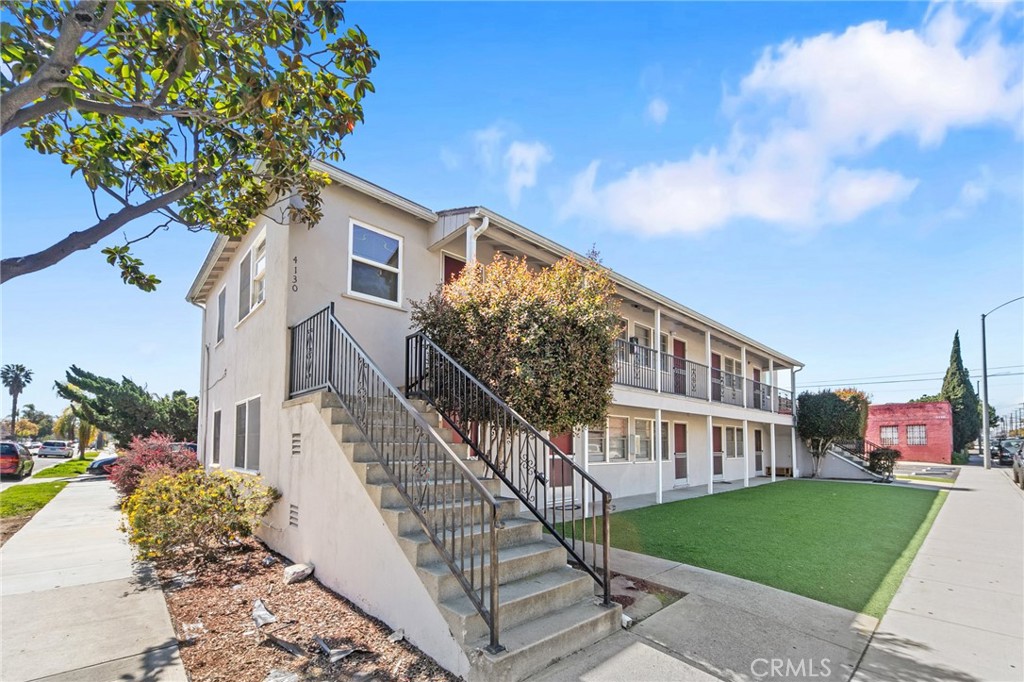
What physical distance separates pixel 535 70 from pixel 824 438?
2035cm

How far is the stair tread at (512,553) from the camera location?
4165 millimetres

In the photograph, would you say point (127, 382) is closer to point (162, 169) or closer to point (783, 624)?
point (162, 169)

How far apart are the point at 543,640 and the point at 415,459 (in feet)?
6.26

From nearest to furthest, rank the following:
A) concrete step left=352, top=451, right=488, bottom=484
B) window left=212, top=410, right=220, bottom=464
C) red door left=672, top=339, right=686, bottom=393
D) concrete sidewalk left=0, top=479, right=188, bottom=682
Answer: concrete sidewalk left=0, top=479, right=188, bottom=682, concrete step left=352, top=451, right=488, bottom=484, window left=212, top=410, right=220, bottom=464, red door left=672, top=339, right=686, bottom=393

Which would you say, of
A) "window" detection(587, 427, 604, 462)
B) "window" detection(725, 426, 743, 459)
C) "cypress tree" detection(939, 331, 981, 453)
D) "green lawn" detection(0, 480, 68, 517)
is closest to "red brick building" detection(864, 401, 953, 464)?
"cypress tree" detection(939, 331, 981, 453)

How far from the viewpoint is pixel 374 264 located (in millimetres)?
8461

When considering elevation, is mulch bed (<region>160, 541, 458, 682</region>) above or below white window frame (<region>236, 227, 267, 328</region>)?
below

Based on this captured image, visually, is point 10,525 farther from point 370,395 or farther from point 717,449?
point 717,449

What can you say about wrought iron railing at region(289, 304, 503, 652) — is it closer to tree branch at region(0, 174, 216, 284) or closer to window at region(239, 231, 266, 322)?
tree branch at region(0, 174, 216, 284)

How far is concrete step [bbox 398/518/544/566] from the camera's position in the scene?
4.23m

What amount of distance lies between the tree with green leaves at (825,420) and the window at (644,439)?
1057 centimetres

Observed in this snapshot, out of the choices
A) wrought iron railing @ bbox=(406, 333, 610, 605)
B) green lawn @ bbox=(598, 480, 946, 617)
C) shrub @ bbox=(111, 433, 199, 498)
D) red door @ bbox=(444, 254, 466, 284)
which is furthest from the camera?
shrub @ bbox=(111, 433, 199, 498)

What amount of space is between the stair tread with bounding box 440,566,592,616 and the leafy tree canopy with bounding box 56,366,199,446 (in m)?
27.9

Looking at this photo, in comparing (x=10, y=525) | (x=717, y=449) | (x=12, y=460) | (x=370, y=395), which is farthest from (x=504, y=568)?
(x=12, y=460)
